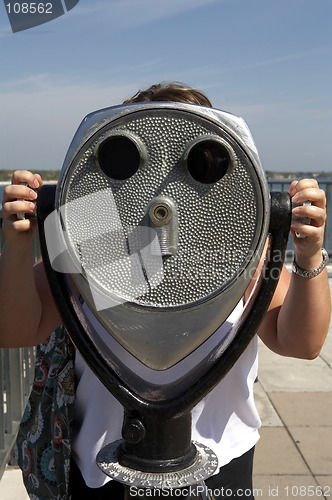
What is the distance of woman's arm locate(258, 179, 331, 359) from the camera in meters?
0.91

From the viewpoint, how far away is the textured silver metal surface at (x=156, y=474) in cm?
83

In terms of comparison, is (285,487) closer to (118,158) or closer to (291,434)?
(291,434)

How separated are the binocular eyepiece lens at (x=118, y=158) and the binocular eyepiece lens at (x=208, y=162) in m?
0.07

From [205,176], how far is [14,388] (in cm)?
217

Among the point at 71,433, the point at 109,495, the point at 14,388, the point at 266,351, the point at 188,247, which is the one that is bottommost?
the point at 266,351

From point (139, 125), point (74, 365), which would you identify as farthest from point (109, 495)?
point (139, 125)

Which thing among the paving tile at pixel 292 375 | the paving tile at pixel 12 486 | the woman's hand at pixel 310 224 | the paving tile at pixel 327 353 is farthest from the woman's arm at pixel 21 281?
the paving tile at pixel 327 353

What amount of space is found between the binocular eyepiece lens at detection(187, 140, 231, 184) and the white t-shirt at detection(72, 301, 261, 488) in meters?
0.45

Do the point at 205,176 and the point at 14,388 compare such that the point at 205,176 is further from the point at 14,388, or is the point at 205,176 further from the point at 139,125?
the point at 14,388

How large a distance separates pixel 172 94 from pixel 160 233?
567 millimetres

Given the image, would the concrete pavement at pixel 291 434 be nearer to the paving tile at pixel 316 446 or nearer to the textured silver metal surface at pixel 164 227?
the paving tile at pixel 316 446

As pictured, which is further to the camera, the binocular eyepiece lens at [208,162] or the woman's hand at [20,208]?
the woman's hand at [20,208]

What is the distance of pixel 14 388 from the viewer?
274 centimetres

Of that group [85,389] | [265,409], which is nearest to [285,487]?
[265,409]
